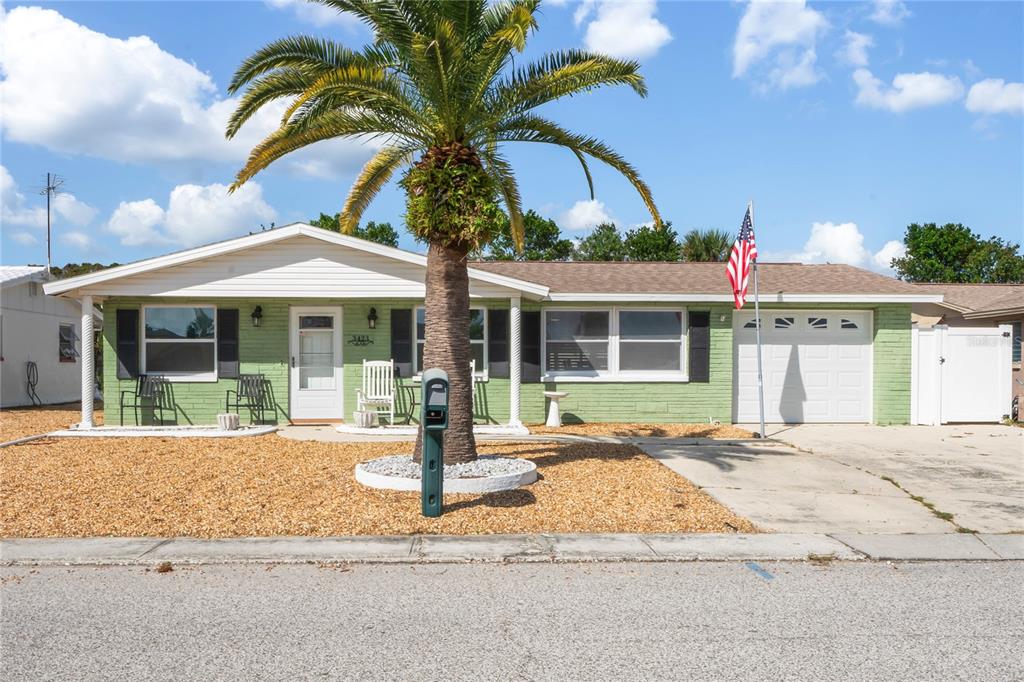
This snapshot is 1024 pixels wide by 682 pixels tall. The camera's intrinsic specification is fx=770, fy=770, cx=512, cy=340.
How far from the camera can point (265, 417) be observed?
46.0 ft

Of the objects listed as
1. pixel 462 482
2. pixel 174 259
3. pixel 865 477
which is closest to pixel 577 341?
pixel 865 477

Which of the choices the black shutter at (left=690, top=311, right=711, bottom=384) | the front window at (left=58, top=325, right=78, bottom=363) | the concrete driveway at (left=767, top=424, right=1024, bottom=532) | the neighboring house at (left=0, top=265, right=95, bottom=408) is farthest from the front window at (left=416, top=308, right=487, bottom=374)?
the front window at (left=58, top=325, right=78, bottom=363)

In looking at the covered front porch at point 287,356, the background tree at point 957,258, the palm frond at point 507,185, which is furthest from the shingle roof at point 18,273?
the background tree at point 957,258

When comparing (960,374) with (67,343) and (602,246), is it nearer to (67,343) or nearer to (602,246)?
(67,343)

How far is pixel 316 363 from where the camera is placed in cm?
1427

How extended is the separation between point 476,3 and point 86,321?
8.76 meters

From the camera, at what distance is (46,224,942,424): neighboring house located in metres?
13.3

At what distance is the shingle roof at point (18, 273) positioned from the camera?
18.2 meters

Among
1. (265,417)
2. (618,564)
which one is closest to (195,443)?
(265,417)

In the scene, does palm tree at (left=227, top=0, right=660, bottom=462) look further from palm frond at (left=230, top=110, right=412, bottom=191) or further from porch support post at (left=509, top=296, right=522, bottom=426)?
porch support post at (left=509, top=296, right=522, bottom=426)

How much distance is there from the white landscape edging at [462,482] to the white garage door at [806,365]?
792cm

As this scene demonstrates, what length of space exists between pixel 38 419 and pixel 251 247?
678 cm

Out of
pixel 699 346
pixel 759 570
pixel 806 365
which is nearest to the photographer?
pixel 759 570

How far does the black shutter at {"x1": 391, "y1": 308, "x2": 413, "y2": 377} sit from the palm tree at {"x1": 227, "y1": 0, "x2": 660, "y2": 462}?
4.96 metres
